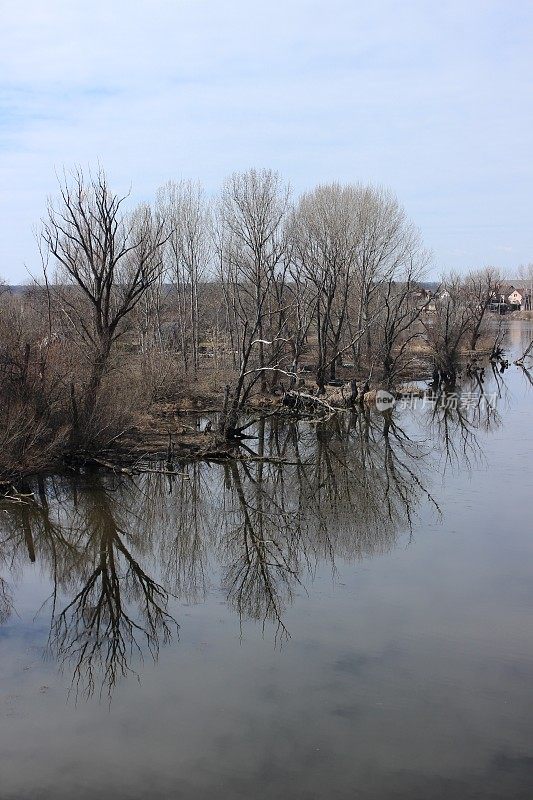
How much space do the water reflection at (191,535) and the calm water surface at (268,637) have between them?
41 mm

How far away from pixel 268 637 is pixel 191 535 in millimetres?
3675

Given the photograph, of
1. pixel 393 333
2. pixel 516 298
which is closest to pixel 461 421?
pixel 393 333

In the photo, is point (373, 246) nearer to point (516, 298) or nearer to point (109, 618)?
point (109, 618)

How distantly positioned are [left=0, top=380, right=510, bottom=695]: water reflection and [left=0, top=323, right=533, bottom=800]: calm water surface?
0.13 feet

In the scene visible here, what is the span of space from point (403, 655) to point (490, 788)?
2.00 m

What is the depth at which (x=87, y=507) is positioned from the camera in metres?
12.7

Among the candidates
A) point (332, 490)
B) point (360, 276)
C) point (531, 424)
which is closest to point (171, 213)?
point (360, 276)

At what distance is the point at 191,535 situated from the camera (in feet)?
37.8

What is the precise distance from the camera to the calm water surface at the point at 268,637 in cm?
587

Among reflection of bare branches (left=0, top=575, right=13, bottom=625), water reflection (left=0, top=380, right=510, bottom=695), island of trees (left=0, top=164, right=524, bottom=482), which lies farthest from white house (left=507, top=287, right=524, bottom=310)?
reflection of bare branches (left=0, top=575, right=13, bottom=625)

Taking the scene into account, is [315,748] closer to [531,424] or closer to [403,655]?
[403,655]

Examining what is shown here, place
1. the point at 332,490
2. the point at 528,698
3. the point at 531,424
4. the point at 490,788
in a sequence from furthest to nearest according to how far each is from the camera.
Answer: the point at 531,424 → the point at 332,490 → the point at 528,698 → the point at 490,788

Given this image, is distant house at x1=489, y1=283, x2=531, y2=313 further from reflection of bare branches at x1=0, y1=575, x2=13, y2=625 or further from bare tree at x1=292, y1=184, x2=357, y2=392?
reflection of bare branches at x1=0, y1=575, x2=13, y2=625

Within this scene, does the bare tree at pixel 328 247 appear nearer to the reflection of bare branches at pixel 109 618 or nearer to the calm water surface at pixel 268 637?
the calm water surface at pixel 268 637
